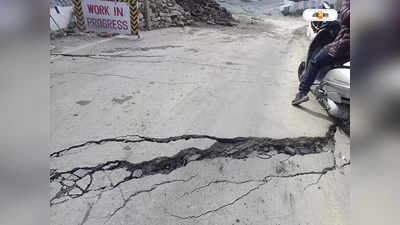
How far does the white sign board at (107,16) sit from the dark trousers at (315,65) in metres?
6.51

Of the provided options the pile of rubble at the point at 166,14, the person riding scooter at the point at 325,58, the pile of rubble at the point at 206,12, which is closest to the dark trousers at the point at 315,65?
the person riding scooter at the point at 325,58

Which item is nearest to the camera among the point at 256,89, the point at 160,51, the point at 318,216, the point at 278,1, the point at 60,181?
the point at 318,216

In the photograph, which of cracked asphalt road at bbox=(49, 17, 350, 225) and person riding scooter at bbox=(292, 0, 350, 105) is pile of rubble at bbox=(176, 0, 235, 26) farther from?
person riding scooter at bbox=(292, 0, 350, 105)

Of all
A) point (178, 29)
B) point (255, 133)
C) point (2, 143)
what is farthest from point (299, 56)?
point (2, 143)

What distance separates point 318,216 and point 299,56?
5664 mm

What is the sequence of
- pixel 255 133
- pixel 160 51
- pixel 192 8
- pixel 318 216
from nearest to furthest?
pixel 318 216, pixel 255 133, pixel 160 51, pixel 192 8

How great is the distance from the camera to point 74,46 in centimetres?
683

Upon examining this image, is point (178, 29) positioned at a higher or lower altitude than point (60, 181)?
higher

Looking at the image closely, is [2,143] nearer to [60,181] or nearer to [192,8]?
[60,181]

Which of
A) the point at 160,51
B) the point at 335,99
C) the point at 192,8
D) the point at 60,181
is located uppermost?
the point at 192,8

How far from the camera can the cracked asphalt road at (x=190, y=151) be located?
195cm

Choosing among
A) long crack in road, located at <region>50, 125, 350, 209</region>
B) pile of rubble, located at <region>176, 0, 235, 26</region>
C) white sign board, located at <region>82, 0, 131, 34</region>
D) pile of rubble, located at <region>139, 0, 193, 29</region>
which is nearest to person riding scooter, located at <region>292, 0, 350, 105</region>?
long crack in road, located at <region>50, 125, 350, 209</region>

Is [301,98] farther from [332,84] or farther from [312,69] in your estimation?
[332,84]

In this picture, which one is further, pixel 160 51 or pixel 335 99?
pixel 160 51
